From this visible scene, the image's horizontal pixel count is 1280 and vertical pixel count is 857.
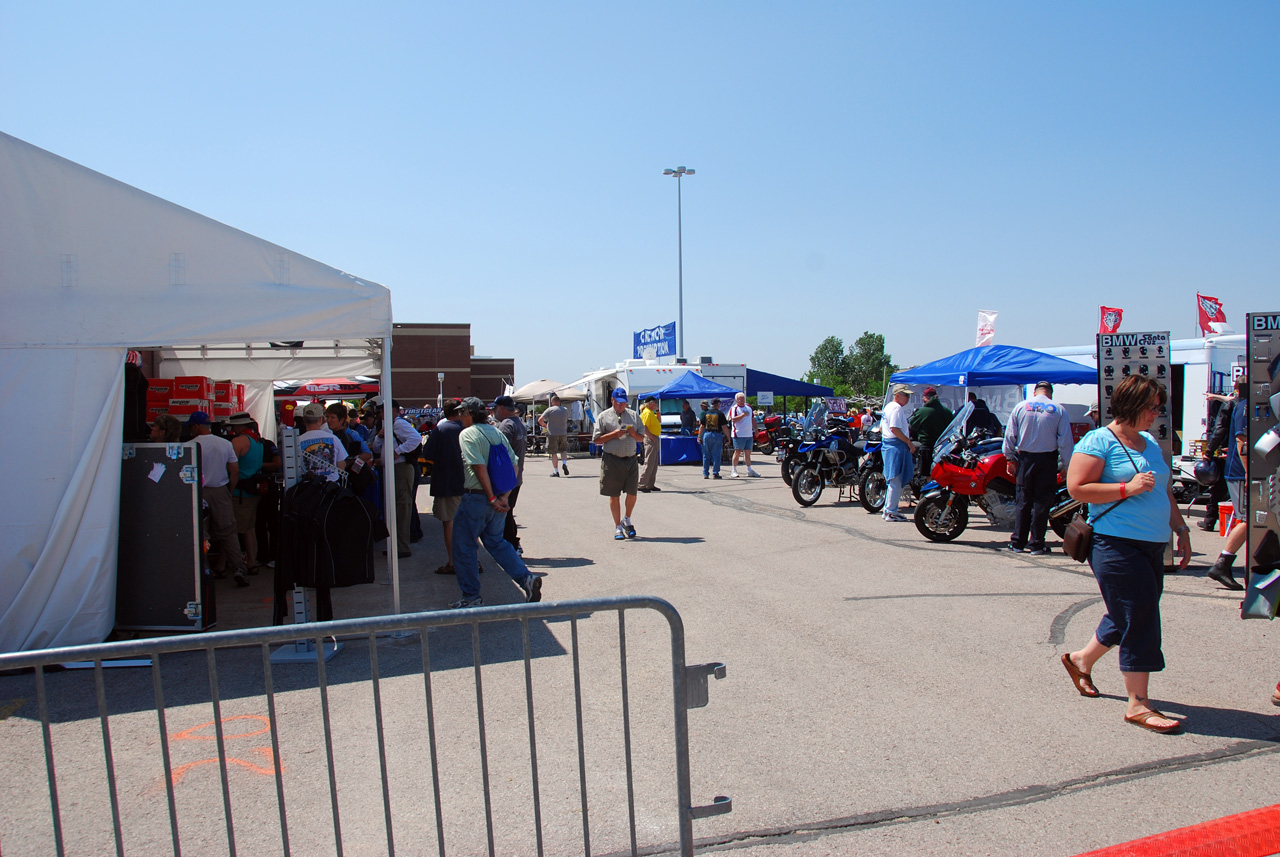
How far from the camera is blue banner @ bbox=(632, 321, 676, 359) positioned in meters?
39.2

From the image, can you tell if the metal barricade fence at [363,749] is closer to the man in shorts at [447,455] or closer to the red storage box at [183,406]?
the man in shorts at [447,455]

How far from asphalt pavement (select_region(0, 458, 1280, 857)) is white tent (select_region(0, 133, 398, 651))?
2.79 feet

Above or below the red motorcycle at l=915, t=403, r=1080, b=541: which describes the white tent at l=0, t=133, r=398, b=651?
above

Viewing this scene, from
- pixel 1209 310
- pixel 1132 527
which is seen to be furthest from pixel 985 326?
pixel 1132 527

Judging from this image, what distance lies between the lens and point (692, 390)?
23500mm

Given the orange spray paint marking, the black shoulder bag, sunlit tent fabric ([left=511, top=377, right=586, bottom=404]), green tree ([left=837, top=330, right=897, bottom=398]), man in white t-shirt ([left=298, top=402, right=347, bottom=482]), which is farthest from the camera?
green tree ([left=837, top=330, right=897, bottom=398])

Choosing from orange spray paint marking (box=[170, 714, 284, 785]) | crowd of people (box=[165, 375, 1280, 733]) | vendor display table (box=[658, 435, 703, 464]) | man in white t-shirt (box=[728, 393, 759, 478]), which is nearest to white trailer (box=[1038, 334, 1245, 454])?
crowd of people (box=[165, 375, 1280, 733])

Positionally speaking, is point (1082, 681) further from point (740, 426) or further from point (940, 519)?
point (740, 426)

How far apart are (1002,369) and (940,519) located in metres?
3.47

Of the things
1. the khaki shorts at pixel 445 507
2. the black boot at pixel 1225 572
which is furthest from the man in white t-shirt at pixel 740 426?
the black boot at pixel 1225 572

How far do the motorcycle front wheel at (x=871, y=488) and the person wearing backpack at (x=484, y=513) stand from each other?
7.19 metres

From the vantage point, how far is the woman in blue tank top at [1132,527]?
422cm

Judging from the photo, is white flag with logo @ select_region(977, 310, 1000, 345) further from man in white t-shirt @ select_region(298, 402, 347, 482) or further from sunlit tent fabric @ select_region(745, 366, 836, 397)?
man in white t-shirt @ select_region(298, 402, 347, 482)

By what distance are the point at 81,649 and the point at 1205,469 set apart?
10.1 m
